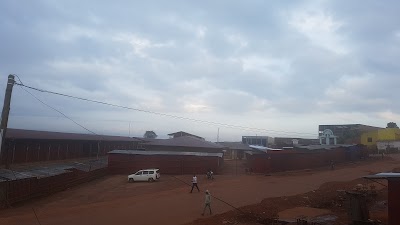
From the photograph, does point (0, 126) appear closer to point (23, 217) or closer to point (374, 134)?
point (23, 217)

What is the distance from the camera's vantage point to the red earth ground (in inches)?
755

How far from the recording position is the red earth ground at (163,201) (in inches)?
755

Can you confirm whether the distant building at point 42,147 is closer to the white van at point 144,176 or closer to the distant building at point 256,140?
the white van at point 144,176

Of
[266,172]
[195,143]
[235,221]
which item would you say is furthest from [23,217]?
[195,143]

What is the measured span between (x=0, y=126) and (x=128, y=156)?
2541 cm

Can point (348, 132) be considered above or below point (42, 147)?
above

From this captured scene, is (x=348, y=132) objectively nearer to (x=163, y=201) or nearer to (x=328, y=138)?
(x=328, y=138)

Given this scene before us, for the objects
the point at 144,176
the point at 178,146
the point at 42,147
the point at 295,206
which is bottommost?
the point at 144,176

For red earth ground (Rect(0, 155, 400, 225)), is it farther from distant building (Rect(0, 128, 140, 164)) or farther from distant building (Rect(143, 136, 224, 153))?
distant building (Rect(143, 136, 224, 153))

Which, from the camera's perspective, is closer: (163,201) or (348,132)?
(163,201)

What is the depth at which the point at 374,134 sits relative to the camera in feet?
262

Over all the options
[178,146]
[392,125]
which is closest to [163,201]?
[178,146]

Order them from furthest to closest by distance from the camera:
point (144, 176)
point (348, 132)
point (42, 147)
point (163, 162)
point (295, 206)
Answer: point (348, 132)
point (163, 162)
point (42, 147)
point (144, 176)
point (295, 206)

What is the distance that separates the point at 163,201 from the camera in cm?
2445
